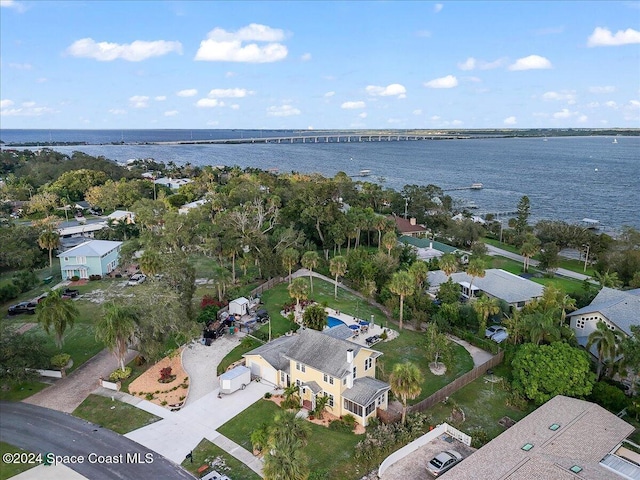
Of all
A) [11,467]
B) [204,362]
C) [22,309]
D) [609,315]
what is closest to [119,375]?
[204,362]

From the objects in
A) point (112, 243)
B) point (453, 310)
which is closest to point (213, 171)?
point (112, 243)

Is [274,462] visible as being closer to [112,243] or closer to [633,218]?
[112,243]

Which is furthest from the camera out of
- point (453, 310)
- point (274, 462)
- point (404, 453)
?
point (453, 310)

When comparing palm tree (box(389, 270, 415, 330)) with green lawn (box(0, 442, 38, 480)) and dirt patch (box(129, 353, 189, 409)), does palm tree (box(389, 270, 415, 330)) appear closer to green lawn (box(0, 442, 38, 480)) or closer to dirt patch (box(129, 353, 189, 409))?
dirt patch (box(129, 353, 189, 409))

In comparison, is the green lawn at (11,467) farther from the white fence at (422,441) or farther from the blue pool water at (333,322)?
the blue pool water at (333,322)

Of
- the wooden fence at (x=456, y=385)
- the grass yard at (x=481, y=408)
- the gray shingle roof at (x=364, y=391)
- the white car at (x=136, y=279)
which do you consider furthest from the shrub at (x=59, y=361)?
the grass yard at (x=481, y=408)

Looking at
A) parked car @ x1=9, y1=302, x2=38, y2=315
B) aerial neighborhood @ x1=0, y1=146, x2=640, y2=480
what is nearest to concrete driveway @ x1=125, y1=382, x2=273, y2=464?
aerial neighborhood @ x1=0, y1=146, x2=640, y2=480
